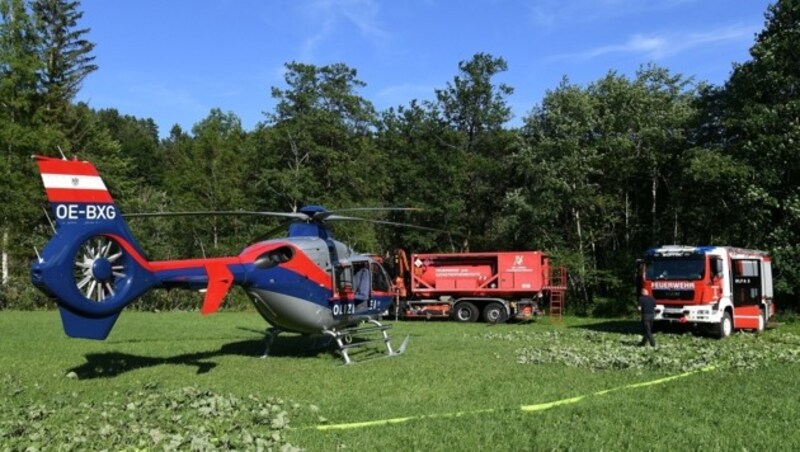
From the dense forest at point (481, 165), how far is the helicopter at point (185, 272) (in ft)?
59.9

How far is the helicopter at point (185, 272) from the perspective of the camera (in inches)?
401

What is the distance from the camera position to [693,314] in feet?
63.1

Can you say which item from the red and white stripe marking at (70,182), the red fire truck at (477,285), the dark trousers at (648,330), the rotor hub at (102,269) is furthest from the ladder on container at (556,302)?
the red and white stripe marking at (70,182)

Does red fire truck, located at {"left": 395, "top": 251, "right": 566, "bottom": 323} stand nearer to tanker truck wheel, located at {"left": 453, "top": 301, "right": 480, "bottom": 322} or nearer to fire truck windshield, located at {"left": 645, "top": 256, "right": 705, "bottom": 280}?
tanker truck wheel, located at {"left": 453, "top": 301, "right": 480, "bottom": 322}

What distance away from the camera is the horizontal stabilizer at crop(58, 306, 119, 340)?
10.3m

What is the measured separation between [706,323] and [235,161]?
38454mm

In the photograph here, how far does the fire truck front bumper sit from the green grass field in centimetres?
147

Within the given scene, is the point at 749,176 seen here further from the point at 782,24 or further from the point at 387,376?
the point at 387,376

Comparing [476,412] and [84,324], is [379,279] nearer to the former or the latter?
[84,324]

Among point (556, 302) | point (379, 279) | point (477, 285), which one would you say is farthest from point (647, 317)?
point (556, 302)

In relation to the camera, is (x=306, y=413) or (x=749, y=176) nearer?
(x=306, y=413)

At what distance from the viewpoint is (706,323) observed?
63.4 feet

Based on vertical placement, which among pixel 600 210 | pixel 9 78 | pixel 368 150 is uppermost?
pixel 9 78

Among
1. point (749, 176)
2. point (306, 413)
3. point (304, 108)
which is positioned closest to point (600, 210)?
point (749, 176)
